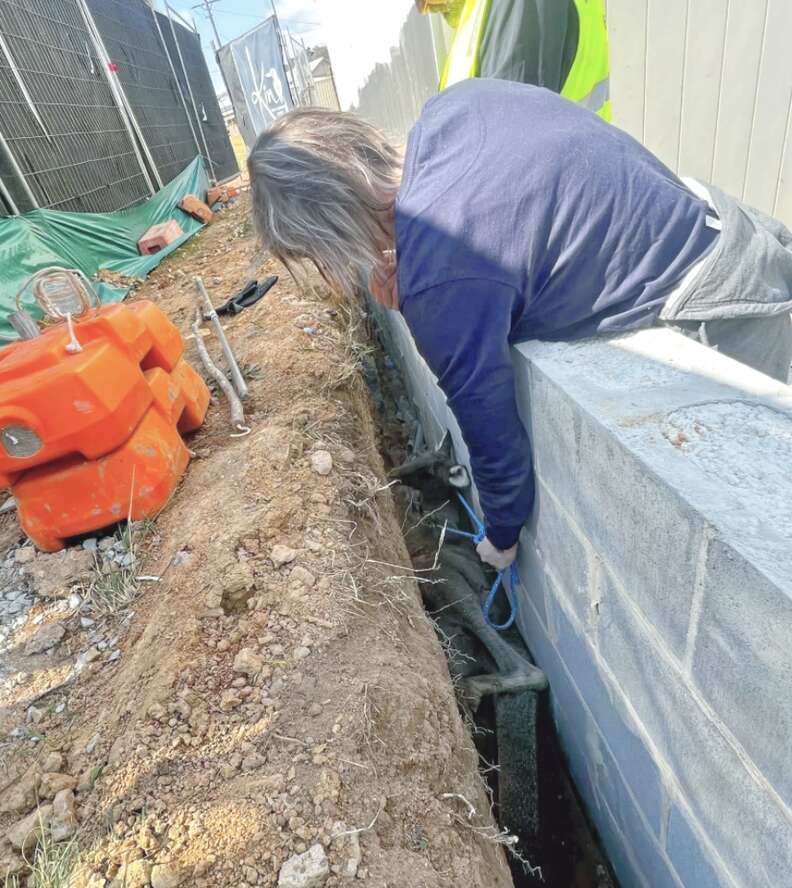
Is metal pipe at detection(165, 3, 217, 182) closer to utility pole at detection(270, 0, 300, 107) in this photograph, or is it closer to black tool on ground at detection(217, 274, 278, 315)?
utility pole at detection(270, 0, 300, 107)

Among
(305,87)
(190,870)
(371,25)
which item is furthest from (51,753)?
(305,87)

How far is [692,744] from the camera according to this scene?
1.11 metres

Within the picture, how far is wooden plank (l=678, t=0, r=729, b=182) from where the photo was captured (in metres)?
2.39

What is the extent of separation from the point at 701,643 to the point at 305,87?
16859 millimetres

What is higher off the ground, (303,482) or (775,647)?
(775,647)

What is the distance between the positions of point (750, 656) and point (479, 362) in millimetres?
772

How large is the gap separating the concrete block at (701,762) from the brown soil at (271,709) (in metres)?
0.50

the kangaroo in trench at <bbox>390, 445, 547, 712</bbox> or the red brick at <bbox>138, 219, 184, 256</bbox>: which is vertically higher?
the red brick at <bbox>138, 219, 184, 256</bbox>

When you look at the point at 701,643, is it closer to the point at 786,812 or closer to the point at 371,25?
the point at 786,812

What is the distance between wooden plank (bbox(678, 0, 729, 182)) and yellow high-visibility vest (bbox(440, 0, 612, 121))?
14.5 inches

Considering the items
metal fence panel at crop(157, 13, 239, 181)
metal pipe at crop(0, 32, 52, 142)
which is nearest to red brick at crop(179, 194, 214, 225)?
metal pipe at crop(0, 32, 52, 142)

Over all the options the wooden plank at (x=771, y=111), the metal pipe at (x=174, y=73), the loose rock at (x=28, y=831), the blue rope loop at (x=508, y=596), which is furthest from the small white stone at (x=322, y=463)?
the metal pipe at (x=174, y=73)

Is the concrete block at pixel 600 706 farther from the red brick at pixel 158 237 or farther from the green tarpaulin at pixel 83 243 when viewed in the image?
the red brick at pixel 158 237

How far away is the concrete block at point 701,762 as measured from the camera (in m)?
0.93
